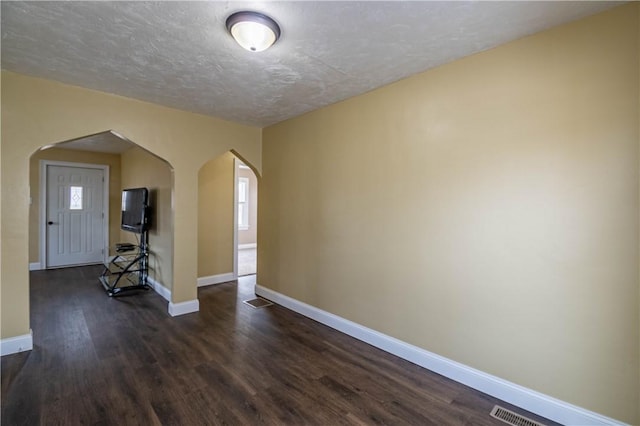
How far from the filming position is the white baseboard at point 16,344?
2.65 meters

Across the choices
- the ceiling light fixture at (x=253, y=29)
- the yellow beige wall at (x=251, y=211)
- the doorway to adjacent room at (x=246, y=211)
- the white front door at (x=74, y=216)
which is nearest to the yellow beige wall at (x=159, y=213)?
the white front door at (x=74, y=216)

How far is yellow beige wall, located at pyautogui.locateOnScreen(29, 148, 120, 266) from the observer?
5.78 meters

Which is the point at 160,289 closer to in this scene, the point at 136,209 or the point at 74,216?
the point at 136,209

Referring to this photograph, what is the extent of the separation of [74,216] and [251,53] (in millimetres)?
6341

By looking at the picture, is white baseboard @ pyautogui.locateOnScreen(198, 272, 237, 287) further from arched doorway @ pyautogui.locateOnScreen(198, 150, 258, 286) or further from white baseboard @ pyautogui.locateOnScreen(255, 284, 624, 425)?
white baseboard @ pyautogui.locateOnScreen(255, 284, 624, 425)

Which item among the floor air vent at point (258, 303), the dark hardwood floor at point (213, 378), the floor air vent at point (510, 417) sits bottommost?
the floor air vent at point (510, 417)

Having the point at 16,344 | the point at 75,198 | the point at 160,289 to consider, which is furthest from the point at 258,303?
the point at 75,198

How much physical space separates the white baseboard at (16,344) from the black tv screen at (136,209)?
2039 millimetres

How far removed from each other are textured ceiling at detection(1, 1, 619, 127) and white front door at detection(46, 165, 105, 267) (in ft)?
14.6

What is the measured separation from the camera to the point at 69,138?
2973 mm

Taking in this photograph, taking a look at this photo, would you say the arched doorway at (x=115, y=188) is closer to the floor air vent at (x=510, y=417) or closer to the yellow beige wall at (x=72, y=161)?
the yellow beige wall at (x=72, y=161)

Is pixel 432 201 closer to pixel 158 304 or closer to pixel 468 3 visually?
pixel 468 3

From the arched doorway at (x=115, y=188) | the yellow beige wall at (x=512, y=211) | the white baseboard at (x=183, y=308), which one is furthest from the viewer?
the arched doorway at (x=115, y=188)

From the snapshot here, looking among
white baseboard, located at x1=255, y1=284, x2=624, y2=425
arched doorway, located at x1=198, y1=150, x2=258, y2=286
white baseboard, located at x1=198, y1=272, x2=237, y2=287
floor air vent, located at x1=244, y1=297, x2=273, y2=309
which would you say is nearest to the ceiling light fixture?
white baseboard, located at x1=255, y1=284, x2=624, y2=425
